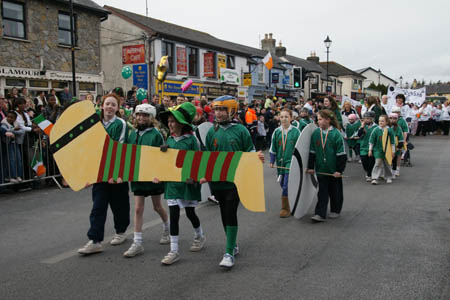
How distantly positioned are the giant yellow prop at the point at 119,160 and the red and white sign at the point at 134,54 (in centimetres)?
2237

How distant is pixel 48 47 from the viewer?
19.8m

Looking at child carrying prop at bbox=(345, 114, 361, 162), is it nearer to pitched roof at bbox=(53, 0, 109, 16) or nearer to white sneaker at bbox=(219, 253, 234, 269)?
white sneaker at bbox=(219, 253, 234, 269)

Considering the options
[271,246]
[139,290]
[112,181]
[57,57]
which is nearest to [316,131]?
[271,246]

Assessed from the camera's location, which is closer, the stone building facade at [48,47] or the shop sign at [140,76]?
the stone building facade at [48,47]

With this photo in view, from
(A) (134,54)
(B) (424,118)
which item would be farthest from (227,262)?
(A) (134,54)

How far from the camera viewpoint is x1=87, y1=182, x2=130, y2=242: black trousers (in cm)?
473

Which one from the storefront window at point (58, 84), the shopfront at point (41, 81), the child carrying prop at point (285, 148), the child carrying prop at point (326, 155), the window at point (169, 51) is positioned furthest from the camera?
the window at point (169, 51)

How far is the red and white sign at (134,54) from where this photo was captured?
85.8ft

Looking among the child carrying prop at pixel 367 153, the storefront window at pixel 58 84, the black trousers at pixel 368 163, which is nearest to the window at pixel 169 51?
the storefront window at pixel 58 84

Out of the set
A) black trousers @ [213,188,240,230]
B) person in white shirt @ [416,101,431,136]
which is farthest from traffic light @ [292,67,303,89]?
black trousers @ [213,188,240,230]

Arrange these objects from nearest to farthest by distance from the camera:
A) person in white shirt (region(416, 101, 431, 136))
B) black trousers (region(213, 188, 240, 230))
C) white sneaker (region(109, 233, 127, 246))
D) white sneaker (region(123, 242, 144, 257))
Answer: black trousers (region(213, 188, 240, 230)) → white sneaker (region(123, 242, 144, 257)) → white sneaker (region(109, 233, 127, 246)) → person in white shirt (region(416, 101, 431, 136))

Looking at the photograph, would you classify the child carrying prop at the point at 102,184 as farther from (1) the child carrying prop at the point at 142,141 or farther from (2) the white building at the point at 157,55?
(2) the white building at the point at 157,55

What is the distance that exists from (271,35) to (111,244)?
46564 millimetres

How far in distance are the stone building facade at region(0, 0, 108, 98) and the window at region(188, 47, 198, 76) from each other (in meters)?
8.24
